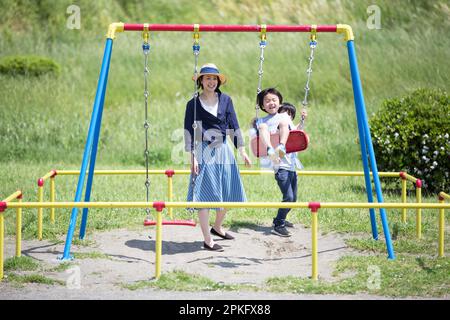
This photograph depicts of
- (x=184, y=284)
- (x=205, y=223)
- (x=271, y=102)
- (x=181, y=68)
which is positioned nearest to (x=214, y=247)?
(x=205, y=223)

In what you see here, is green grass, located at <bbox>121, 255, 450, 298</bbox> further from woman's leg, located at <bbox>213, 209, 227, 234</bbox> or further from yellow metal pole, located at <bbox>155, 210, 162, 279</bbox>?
woman's leg, located at <bbox>213, 209, 227, 234</bbox>

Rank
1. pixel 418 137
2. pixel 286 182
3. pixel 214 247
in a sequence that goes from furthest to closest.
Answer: pixel 418 137 < pixel 286 182 < pixel 214 247

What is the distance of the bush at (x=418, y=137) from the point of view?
37.1ft

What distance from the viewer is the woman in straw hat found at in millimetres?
7945

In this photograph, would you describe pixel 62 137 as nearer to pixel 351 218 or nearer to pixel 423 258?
pixel 351 218

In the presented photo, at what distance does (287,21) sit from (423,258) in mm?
14789

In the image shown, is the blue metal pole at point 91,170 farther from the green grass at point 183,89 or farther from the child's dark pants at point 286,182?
the child's dark pants at point 286,182

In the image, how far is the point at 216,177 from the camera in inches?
314

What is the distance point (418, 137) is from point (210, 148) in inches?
177

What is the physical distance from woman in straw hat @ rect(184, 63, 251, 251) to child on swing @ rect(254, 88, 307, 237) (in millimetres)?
433

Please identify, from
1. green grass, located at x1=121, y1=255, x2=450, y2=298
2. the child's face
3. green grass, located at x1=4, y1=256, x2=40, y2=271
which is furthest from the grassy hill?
green grass, located at x1=121, y1=255, x2=450, y2=298

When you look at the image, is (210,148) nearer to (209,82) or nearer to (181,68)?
(209,82)

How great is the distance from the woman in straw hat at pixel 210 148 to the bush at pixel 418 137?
406 cm

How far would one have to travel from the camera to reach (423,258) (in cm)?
Answer: 771
